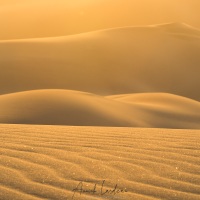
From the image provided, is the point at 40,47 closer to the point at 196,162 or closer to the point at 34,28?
the point at 196,162

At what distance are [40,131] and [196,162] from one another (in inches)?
→ 83.2

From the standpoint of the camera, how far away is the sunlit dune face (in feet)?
172

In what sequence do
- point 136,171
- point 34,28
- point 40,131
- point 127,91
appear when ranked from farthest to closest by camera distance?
point 34,28 < point 127,91 < point 40,131 < point 136,171

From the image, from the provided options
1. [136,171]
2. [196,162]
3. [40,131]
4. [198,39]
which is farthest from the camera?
[198,39]

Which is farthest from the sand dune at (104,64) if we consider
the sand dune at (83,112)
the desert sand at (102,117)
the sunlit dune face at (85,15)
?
the sunlit dune face at (85,15)

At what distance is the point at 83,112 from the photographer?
37.8ft

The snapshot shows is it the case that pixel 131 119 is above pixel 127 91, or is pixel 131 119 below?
above

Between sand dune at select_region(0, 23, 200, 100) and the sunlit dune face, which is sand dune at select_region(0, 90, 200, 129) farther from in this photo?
the sunlit dune face

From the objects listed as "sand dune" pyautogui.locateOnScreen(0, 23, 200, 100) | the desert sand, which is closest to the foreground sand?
the desert sand

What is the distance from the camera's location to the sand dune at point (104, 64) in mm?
24406

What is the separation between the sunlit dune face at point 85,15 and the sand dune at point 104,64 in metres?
20.2

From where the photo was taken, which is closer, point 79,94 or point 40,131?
point 40,131

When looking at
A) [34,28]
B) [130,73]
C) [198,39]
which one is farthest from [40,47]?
[34,28]

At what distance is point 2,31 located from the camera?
5425 centimetres
